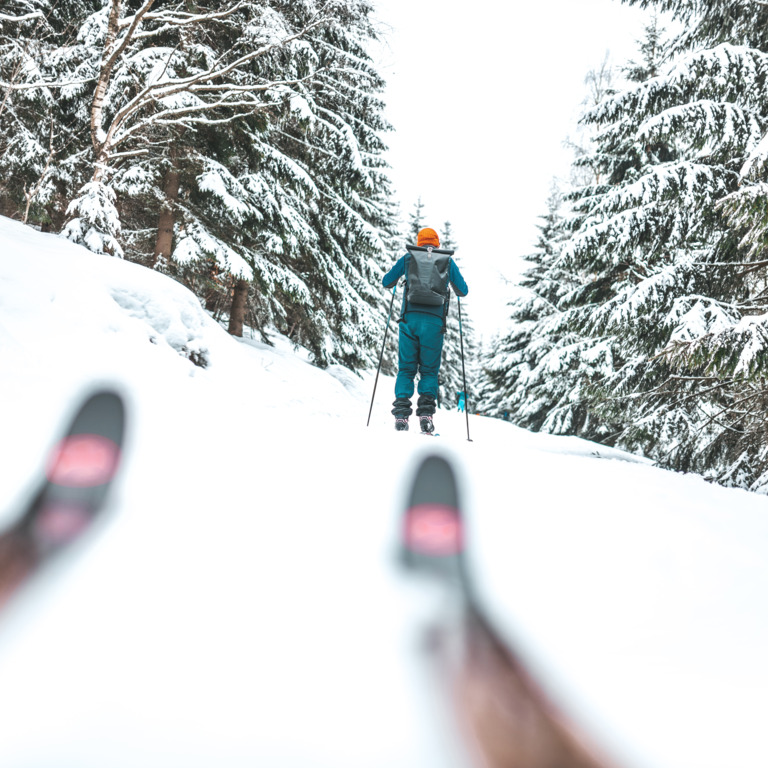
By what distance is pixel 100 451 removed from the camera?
2.07 metres

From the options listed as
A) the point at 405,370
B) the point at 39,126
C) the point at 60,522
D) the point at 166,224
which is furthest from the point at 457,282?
the point at 39,126

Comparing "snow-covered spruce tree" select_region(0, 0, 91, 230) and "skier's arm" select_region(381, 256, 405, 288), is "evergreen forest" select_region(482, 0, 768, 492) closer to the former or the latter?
"skier's arm" select_region(381, 256, 405, 288)

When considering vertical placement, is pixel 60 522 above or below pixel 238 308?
below

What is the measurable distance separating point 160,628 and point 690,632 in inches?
62.8

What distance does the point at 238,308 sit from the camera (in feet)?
32.8

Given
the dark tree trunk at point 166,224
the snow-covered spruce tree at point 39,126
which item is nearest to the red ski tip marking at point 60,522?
the dark tree trunk at point 166,224

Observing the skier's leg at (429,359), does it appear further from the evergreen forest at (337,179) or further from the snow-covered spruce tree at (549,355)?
the snow-covered spruce tree at (549,355)

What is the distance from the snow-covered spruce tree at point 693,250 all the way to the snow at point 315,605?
2971 millimetres

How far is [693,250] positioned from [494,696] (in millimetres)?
8507

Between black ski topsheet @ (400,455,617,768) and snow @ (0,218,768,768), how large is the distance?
0.16 feet

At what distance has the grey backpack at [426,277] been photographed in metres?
4.57

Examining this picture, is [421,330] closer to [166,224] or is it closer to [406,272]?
[406,272]

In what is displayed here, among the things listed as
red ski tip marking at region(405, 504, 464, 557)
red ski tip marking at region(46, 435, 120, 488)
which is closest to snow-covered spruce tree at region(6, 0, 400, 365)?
red ski tip marking at region(46, 435, 120, 488)

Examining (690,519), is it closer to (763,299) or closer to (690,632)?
(690,632)
